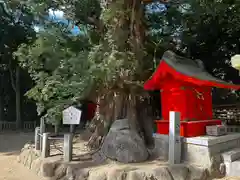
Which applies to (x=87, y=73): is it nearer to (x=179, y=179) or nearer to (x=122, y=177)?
(x=122, y=177)

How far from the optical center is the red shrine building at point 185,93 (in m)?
5.86

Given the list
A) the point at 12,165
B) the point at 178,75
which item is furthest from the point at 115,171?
the point at 12,165

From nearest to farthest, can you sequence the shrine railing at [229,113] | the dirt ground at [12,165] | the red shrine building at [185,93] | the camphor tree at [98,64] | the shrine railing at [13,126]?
the red shrine building at [185,93] < the camphor tree at [98,64] < the dirt ground at [12,165] < the shrine railing at [229,113] < the shrine railing at [13,126]

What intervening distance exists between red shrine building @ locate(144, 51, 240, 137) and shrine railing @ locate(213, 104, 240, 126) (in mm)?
5013

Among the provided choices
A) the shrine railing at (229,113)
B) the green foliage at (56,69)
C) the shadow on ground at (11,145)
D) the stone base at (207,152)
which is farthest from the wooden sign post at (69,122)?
the shrine railing at (229,113)

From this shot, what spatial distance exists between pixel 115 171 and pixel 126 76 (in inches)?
99.9

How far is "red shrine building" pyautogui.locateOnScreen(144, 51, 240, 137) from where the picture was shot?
5863 mm

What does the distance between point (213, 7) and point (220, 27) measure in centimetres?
467

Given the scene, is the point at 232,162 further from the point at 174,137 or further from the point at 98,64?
the point at 98,64

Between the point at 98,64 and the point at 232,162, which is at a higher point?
the point at 98,64

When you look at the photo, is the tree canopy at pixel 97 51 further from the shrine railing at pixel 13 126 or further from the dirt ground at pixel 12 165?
the shrine railing at pixel 13 126

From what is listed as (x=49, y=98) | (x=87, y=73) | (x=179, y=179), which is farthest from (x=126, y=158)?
(x=49, y=98)

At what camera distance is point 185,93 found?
19.7 feet

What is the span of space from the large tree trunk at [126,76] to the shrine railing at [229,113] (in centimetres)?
503
